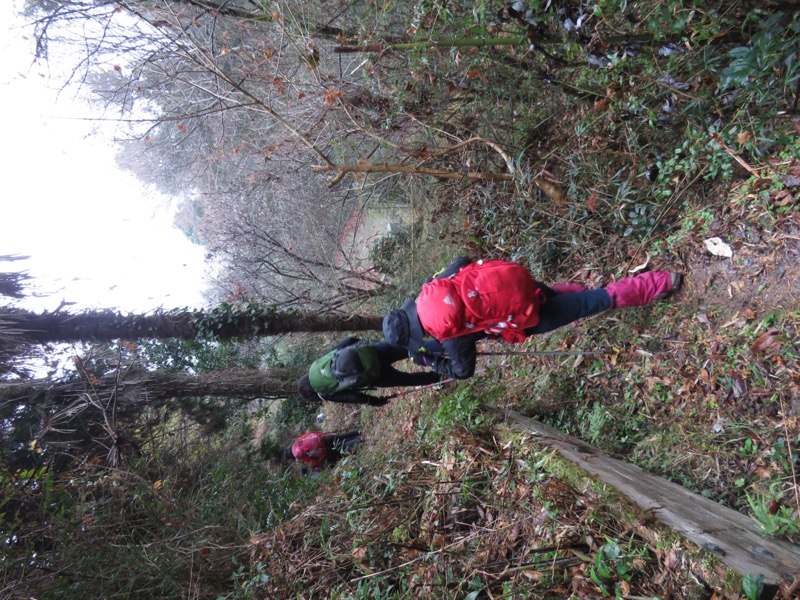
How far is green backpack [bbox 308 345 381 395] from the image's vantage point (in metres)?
4.73

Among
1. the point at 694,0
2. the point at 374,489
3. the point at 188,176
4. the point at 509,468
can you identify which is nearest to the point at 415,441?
the point at 374,489

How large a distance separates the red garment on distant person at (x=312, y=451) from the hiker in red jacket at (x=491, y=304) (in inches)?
186

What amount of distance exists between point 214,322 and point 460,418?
455 centimetres

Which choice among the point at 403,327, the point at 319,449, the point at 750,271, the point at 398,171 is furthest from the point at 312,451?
the point at 750,271

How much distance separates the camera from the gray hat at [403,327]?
3.98 meters

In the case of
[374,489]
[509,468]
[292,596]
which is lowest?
[292,596]

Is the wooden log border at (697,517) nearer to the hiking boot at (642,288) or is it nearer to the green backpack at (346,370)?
the hiking boot at (642,288)

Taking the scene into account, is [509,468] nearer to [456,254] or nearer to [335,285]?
[456,254]

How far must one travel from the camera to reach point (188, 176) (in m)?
14.9

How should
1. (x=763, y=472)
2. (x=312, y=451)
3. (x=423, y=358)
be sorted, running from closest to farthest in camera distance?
(x=763, y=472) → (x=423, y=358) → (x=312, y=451)

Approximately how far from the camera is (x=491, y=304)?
11.8 feet

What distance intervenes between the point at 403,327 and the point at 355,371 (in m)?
1.03

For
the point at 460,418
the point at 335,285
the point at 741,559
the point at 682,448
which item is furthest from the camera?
the point at 335,285

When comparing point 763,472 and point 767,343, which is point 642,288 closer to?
point 767,343
